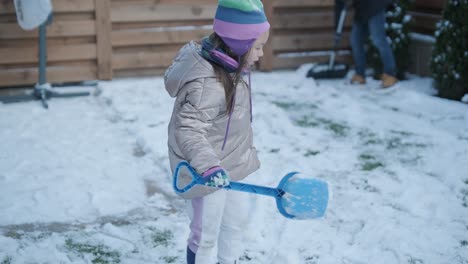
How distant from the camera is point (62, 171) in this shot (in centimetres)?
427

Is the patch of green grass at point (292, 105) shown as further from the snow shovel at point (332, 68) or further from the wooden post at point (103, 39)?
the wooden post at point (103, 39)

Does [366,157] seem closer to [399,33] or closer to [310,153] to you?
[310,153]

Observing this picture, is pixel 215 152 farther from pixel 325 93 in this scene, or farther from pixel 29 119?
pixel 325 93

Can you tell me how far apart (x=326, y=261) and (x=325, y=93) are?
3.67m

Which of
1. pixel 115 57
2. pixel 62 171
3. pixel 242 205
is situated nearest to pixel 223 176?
pixel 242 205

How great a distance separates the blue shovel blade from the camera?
2260 millimetres

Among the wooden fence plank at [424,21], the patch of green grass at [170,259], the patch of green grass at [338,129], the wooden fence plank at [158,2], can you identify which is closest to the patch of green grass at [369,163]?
the patch of green grass at [338,129]

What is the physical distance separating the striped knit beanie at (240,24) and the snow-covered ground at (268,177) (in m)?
1.18

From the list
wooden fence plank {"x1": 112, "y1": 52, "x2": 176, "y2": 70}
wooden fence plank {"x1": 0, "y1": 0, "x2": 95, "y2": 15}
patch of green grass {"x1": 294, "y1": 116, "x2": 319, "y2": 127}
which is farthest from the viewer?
wooden fence plank {"x1": 112, "y1": 52, "x2": 176, "y2": 70}

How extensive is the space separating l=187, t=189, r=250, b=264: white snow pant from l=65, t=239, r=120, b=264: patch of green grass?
0.68 m

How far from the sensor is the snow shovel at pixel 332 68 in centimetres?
709

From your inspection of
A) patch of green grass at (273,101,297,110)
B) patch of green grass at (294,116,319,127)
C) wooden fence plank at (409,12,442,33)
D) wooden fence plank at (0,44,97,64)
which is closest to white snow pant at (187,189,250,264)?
patch of green grass at (294,116,319,127)

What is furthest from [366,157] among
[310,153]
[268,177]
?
[268,177]

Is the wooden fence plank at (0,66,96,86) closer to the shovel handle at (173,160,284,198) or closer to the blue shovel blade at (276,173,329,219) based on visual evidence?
the shovel handle at (173,160,284,198)
